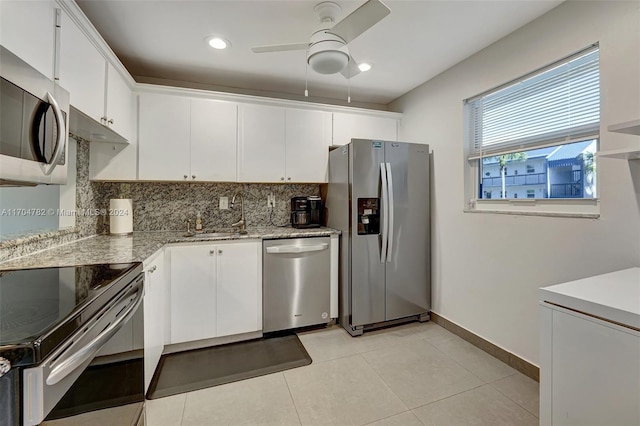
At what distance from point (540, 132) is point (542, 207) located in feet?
1.78

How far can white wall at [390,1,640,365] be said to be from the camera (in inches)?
62.2

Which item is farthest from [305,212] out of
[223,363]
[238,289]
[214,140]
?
[223,363]

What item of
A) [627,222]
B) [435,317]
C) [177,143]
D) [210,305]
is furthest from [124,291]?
[435,317]

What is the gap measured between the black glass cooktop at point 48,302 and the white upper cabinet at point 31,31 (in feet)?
2.97

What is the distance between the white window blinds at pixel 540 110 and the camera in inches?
70.1

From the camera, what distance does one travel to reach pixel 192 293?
2.36 metres

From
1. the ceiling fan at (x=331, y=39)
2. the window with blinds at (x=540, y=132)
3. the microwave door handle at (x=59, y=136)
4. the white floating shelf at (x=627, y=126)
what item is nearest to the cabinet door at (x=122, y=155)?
the microwave door handle at (x=59, y=136)

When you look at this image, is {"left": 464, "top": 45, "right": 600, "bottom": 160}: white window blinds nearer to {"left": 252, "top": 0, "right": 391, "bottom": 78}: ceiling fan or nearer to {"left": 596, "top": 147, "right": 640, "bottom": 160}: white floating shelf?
{"left": 596, "top": 147, "right": 640, "bottom": 160}: white floating shelf

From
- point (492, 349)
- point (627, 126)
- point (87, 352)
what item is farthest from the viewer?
point (492, 349)

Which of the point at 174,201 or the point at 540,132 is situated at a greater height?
the point at 540,132

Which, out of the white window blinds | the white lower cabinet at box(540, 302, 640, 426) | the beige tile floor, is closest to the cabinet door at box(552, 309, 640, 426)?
the white lower cabinet at box(540, 302, 640, 426)

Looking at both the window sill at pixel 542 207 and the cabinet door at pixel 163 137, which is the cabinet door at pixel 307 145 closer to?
the cabinet door at pixel 163 137

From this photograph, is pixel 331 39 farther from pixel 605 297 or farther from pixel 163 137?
pixel 605 297

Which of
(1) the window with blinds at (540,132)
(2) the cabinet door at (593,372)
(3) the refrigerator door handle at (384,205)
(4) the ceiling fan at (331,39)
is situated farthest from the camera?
(3) the refrigerator door handle at (384,205)
